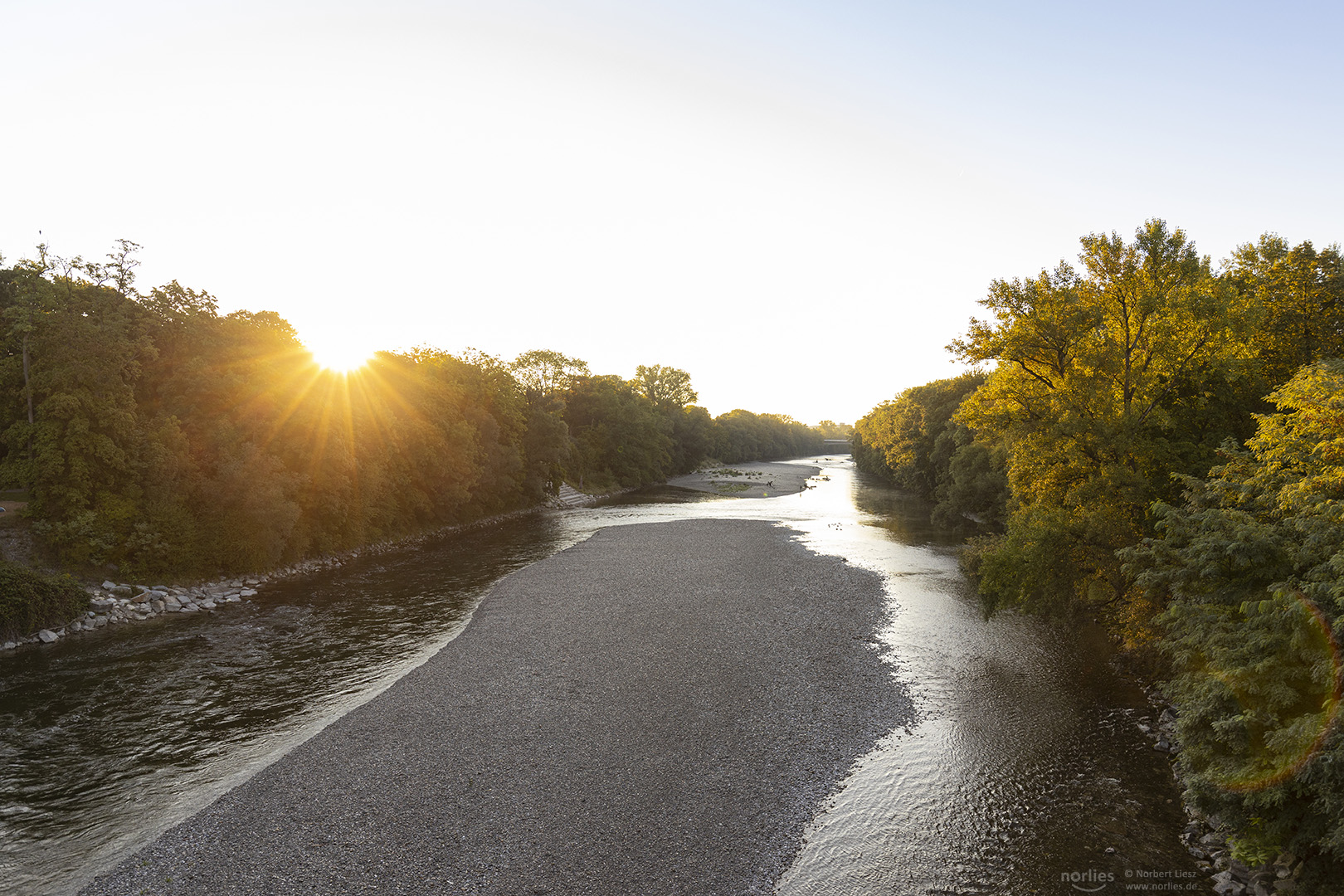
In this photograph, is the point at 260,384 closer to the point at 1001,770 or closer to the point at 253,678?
the point at 253,678

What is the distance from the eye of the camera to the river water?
1351 centimetres

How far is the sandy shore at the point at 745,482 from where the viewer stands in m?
99.3

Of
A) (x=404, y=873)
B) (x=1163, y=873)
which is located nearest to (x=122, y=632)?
(x=404, y=873)

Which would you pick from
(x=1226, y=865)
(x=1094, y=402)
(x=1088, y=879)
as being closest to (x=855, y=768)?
(x=1088, y=879)

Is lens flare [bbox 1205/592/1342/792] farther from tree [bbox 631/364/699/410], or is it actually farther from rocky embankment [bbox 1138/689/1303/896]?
tree [bbox 631/364/699/410]

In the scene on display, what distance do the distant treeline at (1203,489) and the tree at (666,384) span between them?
123356 mm

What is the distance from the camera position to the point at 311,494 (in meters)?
41.5

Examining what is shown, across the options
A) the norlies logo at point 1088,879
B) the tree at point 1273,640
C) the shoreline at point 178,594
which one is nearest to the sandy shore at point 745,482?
the shoreline at point 178,594

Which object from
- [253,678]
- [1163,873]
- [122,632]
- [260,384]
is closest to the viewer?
[1163,873]

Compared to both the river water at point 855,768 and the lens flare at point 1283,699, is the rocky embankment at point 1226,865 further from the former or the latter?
the lens flare at point 1283,699

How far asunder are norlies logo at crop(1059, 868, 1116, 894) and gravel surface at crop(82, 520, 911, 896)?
5.29 metres

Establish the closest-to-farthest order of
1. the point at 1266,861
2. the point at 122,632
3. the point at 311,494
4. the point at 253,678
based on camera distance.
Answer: the point at 1266,861 < the point at 253,678 < the point at 122,632 < the point at 311,494

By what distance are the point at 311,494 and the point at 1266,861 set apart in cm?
4670

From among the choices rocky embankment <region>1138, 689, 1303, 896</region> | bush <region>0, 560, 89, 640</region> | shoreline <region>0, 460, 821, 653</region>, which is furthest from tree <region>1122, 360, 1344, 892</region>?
bush <region>0, 560, 89, 640</region>
